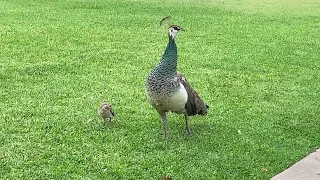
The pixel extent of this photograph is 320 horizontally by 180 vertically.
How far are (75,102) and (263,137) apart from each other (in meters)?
2.04

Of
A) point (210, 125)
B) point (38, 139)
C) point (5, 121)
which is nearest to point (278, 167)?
point (210, 125)

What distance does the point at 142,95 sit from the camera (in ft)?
20.8

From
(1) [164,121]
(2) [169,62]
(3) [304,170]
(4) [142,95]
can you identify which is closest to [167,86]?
(2) [169,62]

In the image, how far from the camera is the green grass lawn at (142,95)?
14.8 ft

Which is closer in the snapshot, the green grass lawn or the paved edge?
the paved edge

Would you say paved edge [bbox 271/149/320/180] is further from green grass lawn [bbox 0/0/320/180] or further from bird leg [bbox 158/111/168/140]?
bird leg [bbox 158/111/168/140]

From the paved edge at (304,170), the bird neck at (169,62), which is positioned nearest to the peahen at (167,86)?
the bird neck at (169,62)

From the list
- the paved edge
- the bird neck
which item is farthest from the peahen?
the paved edge

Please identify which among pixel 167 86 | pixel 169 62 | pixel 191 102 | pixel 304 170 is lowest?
pixel 304 170

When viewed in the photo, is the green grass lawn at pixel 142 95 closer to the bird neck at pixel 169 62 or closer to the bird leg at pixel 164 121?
the bird leg at pixel 164 121

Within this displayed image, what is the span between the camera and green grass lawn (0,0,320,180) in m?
4.51

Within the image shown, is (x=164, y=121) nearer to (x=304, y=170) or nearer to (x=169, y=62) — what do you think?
(x=169, y=62)

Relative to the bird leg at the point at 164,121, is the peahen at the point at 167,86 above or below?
above

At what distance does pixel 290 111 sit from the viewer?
602 cm
